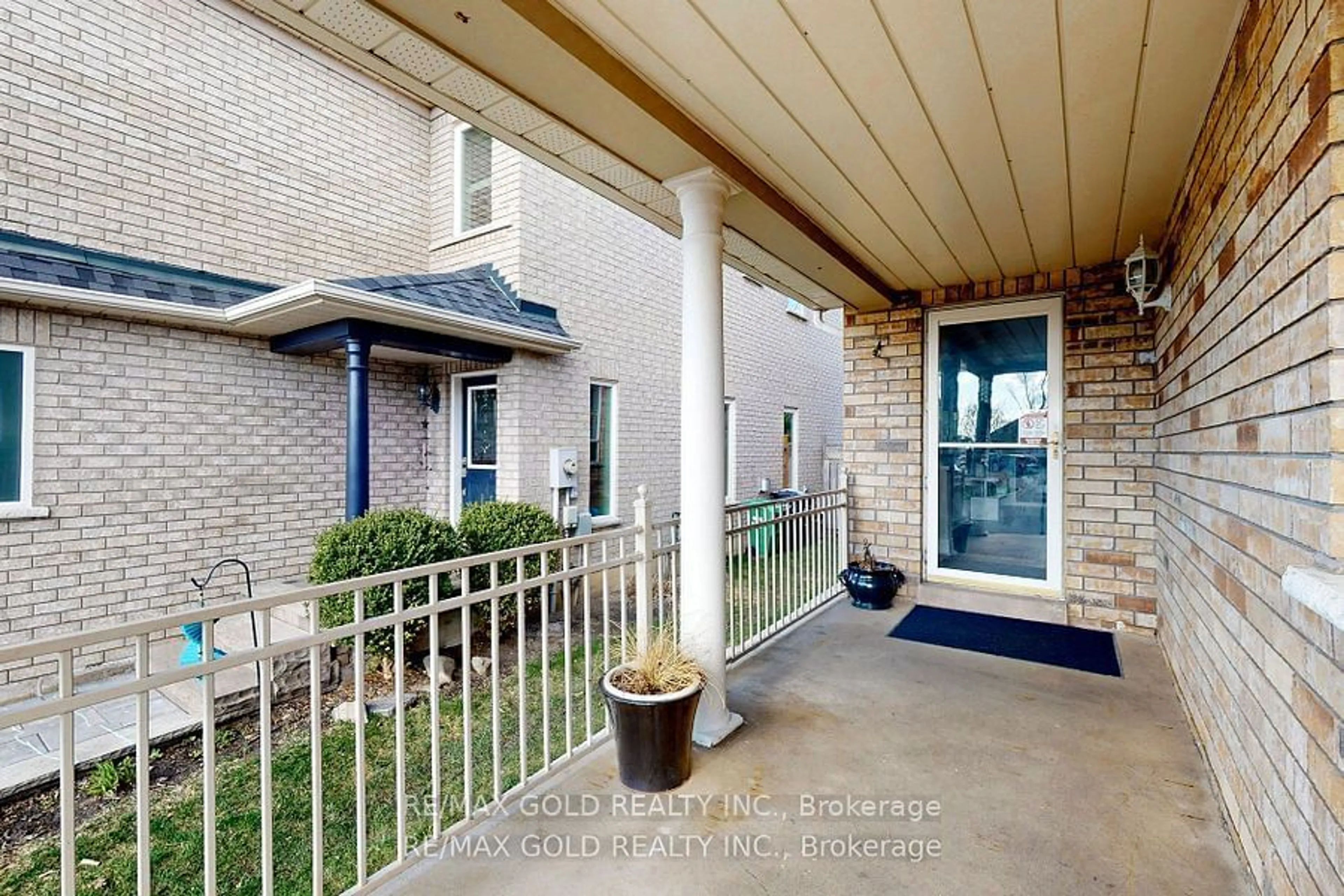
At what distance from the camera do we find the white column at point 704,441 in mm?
2590

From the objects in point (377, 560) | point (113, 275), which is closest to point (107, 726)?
point (377, 560)

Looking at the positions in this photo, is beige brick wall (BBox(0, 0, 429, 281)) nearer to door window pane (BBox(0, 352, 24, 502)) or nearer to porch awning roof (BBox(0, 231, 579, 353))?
porch awning roof (BBox(0, 231, 579, 353))

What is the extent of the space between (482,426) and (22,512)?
9.82 ft

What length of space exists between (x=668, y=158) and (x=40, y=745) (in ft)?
13.0

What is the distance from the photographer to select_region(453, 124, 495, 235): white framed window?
5844 mm

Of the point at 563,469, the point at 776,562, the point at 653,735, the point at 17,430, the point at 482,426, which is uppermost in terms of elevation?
the point at 482,426

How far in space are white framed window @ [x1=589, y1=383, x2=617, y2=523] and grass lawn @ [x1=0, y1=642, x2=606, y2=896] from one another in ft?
10.2

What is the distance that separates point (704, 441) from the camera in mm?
2619

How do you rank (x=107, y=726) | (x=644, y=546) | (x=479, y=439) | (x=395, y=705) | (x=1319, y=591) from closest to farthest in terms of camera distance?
(x=1319, y=591) < (x=395, y=705) < (x=644, y=546) < (x=107, y=726) < (x=479, y=439)

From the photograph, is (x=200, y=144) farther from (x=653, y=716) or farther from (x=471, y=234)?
(x=653, y=716)

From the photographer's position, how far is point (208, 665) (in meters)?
1.41

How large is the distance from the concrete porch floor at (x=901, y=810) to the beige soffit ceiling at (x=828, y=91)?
2400 mm

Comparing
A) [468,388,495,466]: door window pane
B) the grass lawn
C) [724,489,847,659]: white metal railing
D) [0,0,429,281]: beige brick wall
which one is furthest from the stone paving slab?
[0,0,429,281]: beige brick wall

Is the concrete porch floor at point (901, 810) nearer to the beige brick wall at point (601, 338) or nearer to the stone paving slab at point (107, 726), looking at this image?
the stone paving slab at point (107, 726)
